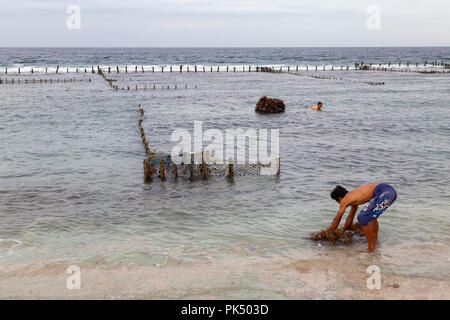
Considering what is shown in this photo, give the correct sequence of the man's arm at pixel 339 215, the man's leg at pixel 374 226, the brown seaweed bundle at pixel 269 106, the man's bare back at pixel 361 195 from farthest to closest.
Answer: the brown seaweed bundle at pixel 269 106, the man's leg at pixel 374 226, the man's arm at pixel 339 215, the man's bare back at pixel 361 195

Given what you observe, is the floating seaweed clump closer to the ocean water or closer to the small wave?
the ocean water

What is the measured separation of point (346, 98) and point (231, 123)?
768 inches

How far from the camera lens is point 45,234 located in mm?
12172

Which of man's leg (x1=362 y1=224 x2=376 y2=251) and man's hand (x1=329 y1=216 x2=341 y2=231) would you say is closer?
man's hand (x1=329 y1=216 x2=341 y2=231)

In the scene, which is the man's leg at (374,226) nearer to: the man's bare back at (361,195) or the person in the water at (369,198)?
the person in the water at (369,198)

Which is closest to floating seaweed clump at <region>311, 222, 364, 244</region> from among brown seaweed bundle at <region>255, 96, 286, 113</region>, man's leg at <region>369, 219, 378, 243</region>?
man's leg at <region>369, 219, 378, 243</region>

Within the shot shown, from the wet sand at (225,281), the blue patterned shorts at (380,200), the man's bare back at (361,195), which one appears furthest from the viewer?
the man's bare back at (361,195)

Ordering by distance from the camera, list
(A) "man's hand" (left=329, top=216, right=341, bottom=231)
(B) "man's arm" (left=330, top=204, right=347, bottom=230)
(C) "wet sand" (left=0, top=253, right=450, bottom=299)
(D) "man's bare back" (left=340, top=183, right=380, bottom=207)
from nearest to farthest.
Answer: (C) "wet sand" (left=0, top=253, right=450, bottom=299) → (D) "man's bare back" (left=340, top=183, right=380, bottom=207) → (B) "man's arm" (left=330, top=204, right=347, bottom=230) → (A) "man's hand" (left=329, top=216, right=341, bottom=231)

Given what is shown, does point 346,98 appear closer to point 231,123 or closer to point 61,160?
point 231,123

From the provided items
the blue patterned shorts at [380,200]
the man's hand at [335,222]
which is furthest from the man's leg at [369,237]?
the man's hand at [335,222]

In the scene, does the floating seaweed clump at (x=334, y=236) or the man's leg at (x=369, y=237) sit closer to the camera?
the man's leg at (x=369, y=237)

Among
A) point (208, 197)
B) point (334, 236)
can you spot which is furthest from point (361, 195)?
point (208, 197)

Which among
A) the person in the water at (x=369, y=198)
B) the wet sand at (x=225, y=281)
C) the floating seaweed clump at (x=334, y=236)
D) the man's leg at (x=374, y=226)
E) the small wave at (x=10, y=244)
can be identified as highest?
the person in the water at (x=369, y=198)
